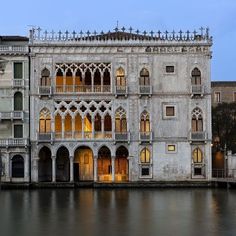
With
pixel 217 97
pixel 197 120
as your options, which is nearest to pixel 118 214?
pixel 197 120

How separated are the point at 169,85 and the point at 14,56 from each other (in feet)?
44.7

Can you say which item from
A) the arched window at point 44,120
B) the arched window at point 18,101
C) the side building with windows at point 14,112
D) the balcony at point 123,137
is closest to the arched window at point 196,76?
the balcony at point 123,137

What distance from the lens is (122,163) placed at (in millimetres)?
56188

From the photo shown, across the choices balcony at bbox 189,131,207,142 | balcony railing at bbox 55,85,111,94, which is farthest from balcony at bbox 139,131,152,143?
balcony railing at bbox 55,85,111,94

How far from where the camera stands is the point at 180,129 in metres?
54.2

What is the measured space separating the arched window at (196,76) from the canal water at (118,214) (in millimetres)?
13277

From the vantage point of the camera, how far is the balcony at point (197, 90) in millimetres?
54094

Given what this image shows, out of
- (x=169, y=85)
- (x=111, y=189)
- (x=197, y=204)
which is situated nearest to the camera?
(x=197, y=204)

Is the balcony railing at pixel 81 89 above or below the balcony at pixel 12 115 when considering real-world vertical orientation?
above

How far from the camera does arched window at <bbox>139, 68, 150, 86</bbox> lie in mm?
54562

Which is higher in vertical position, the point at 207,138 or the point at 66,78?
the point at 66,78

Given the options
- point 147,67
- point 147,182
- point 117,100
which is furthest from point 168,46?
point 147,182

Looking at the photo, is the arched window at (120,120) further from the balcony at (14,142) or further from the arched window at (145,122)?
the balcony at (14,142)

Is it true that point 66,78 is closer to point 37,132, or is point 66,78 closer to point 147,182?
point 37,132
